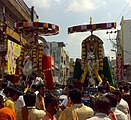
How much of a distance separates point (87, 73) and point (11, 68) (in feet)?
49.9

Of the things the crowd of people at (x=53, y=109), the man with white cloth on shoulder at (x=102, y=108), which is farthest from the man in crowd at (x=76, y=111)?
the man with white cloth on shoulder at (x=102, y=108)

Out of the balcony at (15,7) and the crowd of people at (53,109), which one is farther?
the balcony at (15,7)

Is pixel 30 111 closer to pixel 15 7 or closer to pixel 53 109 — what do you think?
pixel 53 109

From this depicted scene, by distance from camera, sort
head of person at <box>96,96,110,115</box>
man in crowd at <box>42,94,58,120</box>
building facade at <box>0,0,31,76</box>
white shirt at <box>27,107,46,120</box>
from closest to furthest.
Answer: head of person at <box>96,96,110,115</box> → man in crowd at <box>42,94,58,120</box> → white shirt at <box>27,107,46,120</box> → building facade at <box>0,0,31,76</box>

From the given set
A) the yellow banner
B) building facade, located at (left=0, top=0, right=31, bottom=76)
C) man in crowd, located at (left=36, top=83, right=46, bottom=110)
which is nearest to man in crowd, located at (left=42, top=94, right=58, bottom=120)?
man in crowd, located at (left=36, top=83, right=46, bottom=110)

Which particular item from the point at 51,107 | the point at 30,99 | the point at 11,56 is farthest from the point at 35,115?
the point at 11,56

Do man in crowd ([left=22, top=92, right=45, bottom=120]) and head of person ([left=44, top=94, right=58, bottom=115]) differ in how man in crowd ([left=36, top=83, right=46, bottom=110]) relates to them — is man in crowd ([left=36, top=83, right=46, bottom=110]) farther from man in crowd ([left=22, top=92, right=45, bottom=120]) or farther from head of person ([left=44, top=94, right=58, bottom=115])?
head of person ([left=44, top=94, right=58, bottom=115])

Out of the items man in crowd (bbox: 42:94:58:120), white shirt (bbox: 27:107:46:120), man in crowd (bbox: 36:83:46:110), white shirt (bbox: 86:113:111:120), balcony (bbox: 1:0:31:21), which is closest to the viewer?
white shirt (bbox: 86:113:111:120)

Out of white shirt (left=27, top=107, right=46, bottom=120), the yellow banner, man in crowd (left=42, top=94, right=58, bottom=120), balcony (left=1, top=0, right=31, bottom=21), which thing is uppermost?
A: balcony (left=1, top=0, right=31, bottom=21)

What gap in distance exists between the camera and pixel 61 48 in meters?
82.8

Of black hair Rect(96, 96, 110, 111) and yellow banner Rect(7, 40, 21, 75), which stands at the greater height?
yellow banner Rect(7, 40, 21, 75)

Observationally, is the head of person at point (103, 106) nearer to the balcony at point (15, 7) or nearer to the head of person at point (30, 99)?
the head of person at point (30, 99)

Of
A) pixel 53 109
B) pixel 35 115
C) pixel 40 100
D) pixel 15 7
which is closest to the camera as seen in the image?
pixel 53 109

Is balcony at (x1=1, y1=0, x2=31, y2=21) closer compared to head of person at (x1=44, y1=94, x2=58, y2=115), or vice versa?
head of person at (x1=44, y1=94, x2=58, y2=115)
